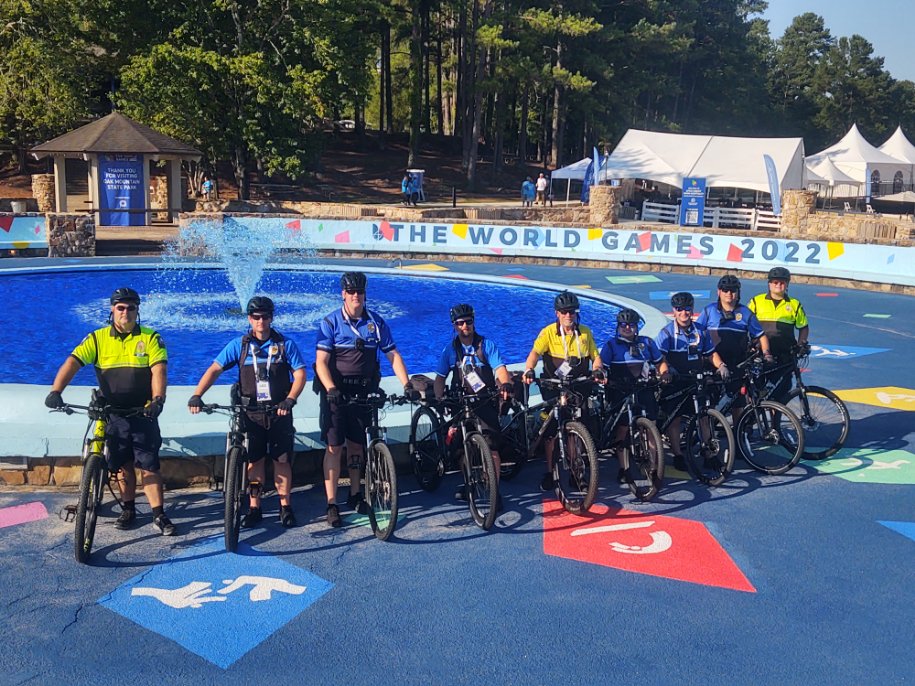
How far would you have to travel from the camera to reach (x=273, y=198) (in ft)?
147

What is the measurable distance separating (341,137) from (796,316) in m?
54.5

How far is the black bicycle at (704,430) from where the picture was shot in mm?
8141

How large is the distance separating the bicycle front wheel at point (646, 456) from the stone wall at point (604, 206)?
79.6 ft

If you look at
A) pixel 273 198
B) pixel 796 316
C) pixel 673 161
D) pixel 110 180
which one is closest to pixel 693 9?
pixel 673 161

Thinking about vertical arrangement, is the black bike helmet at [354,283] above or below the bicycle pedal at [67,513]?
above

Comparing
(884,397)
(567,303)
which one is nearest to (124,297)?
(567,303)

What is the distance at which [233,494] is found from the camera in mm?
6340

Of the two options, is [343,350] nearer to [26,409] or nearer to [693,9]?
[26,409]

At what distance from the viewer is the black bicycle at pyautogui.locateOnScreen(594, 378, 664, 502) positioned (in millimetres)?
7648

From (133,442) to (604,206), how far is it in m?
26.8

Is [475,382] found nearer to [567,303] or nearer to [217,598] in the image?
[567,303]

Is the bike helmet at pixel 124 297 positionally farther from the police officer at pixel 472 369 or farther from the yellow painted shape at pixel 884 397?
the yellow painted shape at pixel 884 397

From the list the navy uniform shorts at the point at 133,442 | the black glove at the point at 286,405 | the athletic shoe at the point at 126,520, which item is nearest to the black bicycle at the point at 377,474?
the black glove at the point at 286,405

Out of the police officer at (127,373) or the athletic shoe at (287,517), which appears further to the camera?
the athletic shoe at (287,517)
